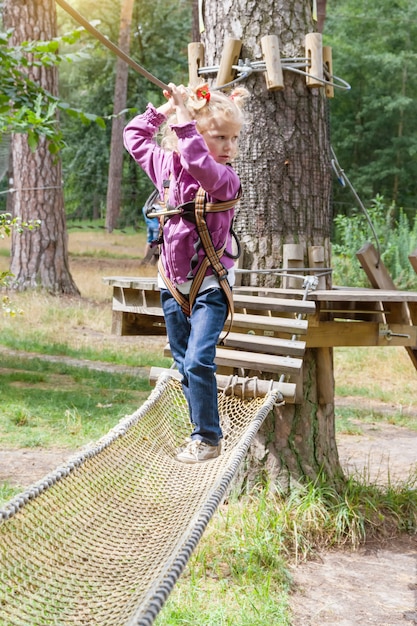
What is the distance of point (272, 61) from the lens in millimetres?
4258

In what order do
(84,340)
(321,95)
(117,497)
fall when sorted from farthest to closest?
(84,340) < (321,95) < (117,497)

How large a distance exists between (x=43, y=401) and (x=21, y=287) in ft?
17.0

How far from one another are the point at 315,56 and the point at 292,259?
3.43 feet

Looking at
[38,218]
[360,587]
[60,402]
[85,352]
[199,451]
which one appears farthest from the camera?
[38,218]

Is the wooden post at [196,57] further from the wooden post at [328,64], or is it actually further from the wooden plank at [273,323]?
the wooden plank at [273,323]

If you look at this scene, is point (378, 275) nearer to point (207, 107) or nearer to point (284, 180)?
point (284, 180)

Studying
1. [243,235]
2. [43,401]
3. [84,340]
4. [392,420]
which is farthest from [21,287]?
[243,235]

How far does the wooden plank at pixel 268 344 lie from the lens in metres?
3.78

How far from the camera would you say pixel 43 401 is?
22.7 ft

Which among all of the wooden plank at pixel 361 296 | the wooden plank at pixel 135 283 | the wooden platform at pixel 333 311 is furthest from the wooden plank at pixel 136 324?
the wooden plank at pixel 361 296

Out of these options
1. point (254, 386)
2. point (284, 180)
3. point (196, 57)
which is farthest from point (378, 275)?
point (196, 57)

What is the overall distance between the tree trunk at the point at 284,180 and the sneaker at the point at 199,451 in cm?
115

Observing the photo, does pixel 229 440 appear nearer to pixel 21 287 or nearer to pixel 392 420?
pixel 392 420

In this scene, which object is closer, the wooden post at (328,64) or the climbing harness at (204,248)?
the climbing harness at (204,248)
